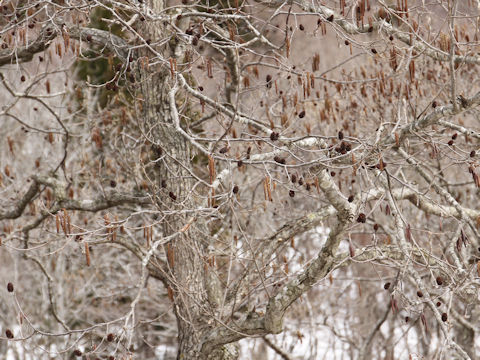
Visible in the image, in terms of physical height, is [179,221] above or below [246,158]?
below

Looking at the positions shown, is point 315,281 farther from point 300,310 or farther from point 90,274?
point 90,274

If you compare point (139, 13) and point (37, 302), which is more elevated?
point (139, 13)

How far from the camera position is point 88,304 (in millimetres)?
14008

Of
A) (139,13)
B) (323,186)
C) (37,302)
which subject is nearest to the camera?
(323,186)

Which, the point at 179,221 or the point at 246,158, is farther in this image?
the point at 179,221

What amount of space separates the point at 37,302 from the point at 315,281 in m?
9.85

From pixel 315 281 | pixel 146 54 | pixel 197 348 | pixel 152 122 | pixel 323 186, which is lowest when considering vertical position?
pixel 197 348

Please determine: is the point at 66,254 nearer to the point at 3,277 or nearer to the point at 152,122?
the point at 3,277

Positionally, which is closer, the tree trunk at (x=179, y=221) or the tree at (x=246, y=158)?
the tree at (x=246, y=158)

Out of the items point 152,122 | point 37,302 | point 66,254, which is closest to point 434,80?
point 152,122

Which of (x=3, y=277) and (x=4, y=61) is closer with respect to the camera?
(x=4, y=61)

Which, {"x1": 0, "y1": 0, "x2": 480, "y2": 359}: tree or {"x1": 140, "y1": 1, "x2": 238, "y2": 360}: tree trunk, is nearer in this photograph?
{"x1": 0, "y1": 0, "x2": 480, "y2": 359}: tree

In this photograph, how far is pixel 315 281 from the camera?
20.9 ft

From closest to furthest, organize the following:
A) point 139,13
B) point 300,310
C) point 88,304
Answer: point 139,13 < point 300,310 < point 88,304
